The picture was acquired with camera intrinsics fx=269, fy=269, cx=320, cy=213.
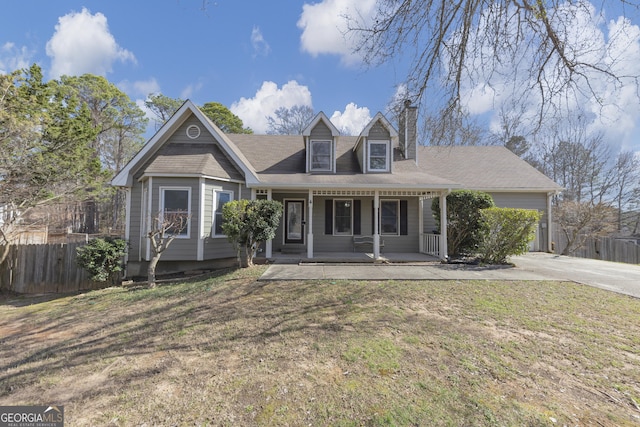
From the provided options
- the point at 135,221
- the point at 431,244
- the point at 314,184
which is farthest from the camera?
the point at 431,244

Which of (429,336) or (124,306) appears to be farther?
(124,306)

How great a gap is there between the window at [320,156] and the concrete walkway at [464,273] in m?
4.63

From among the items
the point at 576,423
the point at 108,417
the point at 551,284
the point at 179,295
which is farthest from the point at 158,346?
the point at 551,284

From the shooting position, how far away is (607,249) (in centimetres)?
1421

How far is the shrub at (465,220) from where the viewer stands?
9836 mm

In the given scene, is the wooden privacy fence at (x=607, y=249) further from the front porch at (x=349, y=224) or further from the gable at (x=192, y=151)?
the gable at (x=192, y=151)

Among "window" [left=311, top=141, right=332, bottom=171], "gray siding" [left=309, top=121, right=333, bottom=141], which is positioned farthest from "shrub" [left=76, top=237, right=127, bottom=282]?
"gray siding" [left=309, top=121, right=333, bottom=141]

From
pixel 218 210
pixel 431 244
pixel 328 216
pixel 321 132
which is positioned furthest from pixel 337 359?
pixel 321 132

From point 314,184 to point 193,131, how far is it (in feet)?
17.1

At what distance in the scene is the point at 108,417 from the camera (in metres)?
2.49

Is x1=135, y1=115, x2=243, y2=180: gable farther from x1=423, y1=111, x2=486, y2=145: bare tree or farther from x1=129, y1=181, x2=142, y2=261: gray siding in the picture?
x1=423, y1=111, x2=486, y2=145: bare tree

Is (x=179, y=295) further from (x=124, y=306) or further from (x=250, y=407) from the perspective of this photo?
(x=250, y=407)

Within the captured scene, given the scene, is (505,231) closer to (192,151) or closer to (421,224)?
(421,224)

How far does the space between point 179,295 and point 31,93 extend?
9.16 metres
